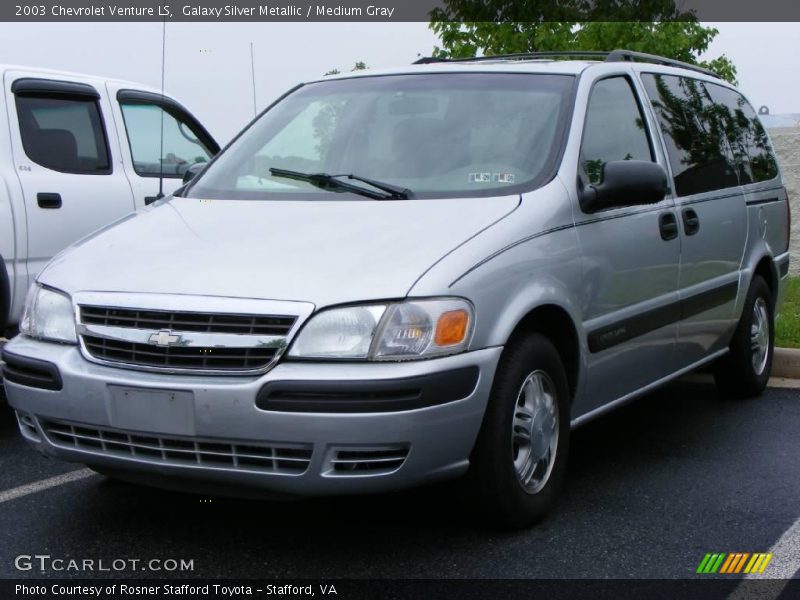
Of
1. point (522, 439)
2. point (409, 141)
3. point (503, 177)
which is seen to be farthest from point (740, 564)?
point (409, 141)

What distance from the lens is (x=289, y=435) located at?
140 inches

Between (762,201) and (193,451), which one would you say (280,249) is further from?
(762,201)

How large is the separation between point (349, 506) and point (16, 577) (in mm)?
1288

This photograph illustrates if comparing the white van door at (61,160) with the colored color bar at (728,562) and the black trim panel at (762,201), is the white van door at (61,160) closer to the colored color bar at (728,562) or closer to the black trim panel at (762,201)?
the black trim panel at (762,201)

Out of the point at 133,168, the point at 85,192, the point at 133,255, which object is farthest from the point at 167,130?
the point at 133,255

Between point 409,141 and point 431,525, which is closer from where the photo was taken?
point 431,525

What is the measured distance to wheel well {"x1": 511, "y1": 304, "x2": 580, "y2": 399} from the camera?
420 centimetres

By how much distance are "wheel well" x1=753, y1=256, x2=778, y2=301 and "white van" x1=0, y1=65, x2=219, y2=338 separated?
133 inches

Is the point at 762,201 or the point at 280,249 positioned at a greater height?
the point at 280,249

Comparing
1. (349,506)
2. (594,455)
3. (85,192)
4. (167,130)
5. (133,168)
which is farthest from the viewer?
(167,130)

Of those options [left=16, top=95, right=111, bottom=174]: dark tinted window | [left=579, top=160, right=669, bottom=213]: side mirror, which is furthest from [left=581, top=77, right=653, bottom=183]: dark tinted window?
[left=16, top=95, right=111, bottom=174]: dark tinted window

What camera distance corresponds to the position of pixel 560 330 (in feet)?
14.5

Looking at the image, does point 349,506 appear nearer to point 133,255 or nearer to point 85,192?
point 133,255

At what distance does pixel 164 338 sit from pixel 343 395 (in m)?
0.62
